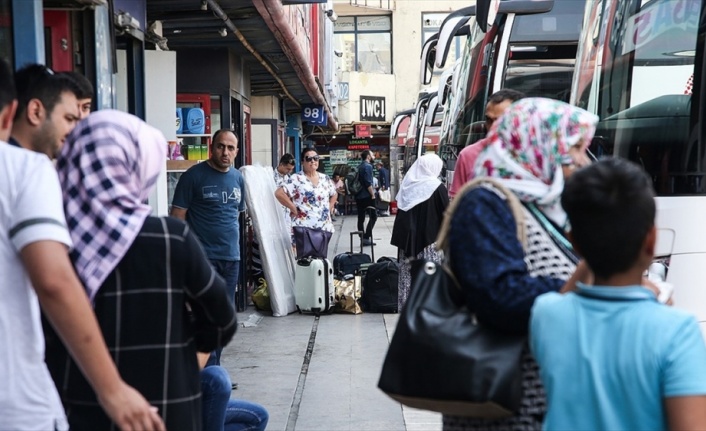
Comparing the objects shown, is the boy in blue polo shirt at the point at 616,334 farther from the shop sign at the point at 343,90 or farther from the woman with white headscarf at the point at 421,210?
the shop sign at the point at 343,90

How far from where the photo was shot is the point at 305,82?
17375mm

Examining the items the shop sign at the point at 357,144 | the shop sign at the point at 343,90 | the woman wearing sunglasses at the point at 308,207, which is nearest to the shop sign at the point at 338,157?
the shop sign at the point at 357,144

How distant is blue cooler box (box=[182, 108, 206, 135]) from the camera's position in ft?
37.2

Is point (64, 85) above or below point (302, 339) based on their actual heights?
above

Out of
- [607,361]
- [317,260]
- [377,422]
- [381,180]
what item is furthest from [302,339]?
[381,180]

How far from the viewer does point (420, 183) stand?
9453 millimetres

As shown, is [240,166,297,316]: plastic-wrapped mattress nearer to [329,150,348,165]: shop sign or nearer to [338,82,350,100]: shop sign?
[338,82,350,100]: shop sign

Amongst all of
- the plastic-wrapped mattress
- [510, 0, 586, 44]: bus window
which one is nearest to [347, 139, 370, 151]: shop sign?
the plastic-wrapped mattress

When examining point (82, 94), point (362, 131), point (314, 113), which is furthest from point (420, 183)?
point (362, 131)

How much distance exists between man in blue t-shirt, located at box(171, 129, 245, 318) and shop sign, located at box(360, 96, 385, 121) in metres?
32.2

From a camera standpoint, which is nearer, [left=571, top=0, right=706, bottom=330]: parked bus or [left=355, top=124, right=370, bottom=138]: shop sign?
[left=571, top=0, right=706, bottom=330]: parked bus

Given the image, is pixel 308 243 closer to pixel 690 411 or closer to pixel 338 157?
pixel 690 411

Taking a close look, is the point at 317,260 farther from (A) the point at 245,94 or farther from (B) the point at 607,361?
(B) the point at 607,361

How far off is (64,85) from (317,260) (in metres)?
7.97
